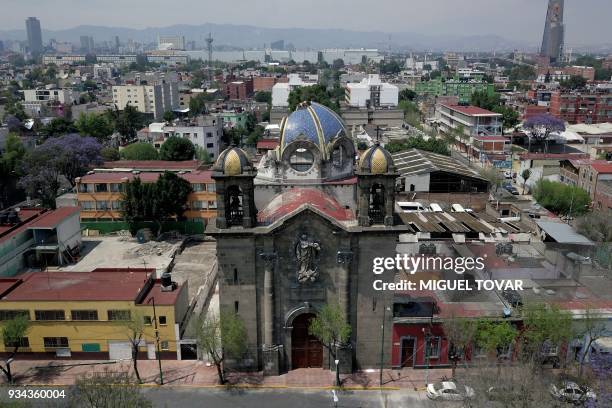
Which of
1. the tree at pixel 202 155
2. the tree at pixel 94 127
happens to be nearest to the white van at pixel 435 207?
the tree at pixel 202 155

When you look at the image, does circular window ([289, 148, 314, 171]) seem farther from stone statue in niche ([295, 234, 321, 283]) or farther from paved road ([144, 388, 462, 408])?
paved road ([144, 388, 462, 408])

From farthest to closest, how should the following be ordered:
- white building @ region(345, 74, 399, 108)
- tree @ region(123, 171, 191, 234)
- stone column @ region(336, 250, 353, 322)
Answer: white building @ region(345, 74, 399, 108)
tree @ region(123, 171, 191, 234)
stone column @ region(336, 250, 353, 322)

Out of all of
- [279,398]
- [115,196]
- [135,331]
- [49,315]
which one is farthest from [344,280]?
[115,196]

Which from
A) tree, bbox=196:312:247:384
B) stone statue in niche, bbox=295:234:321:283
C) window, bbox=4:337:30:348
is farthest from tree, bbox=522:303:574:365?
window, bbox=4:337:30:348

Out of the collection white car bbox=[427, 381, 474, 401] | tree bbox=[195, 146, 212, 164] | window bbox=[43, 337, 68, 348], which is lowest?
white car bbox=[427, 381, 474, 401]

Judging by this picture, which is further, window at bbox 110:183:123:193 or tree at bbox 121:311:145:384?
window at bbox 110:183:123:193

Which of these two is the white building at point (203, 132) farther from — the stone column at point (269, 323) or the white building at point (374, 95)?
the stone column at point (269, 323)

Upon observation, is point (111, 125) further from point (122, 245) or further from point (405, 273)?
point (405, 273)
